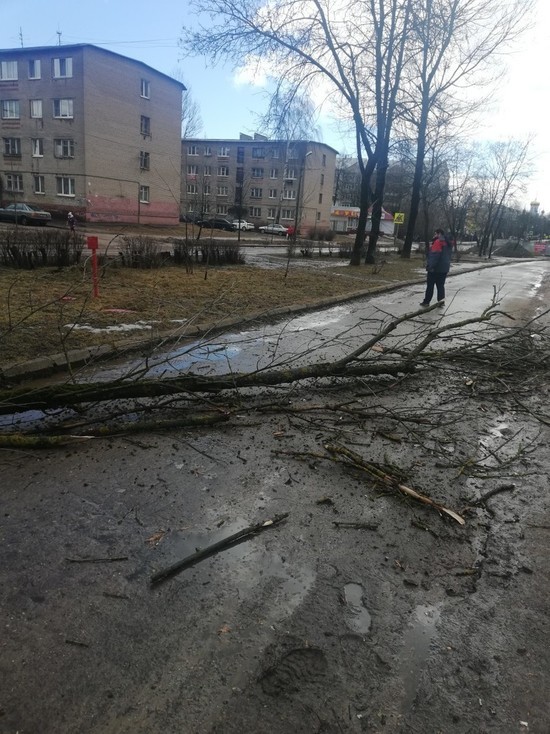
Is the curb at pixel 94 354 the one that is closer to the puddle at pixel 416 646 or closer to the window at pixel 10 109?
the puddle at pixel 416 646

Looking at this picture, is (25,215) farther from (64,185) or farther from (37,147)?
(37,147)

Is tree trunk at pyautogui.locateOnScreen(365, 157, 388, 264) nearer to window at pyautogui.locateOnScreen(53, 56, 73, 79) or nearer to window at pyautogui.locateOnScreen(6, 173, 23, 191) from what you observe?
window at pyautogui.locateOnScreen(53, 56, 73, 79)

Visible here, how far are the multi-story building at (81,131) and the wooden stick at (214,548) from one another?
38483 millimetres

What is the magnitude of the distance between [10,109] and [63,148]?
6.96 m

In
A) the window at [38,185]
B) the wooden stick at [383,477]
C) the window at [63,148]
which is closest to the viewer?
the wooden stick at [383,477]

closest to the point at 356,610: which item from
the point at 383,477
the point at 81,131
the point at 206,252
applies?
the point at 383,477

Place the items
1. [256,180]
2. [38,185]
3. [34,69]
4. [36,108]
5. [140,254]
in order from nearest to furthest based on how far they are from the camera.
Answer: [140,254] < [34,69] < [36,108] < [38,185] < [256,180]

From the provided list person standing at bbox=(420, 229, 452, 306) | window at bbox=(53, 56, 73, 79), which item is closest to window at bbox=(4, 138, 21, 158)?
window at bbox=(53, 56, 73, 79)

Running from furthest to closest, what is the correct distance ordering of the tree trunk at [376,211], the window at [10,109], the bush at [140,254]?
the window at [10,109] → the tree trunk at [376,211] → the bush at [140,254]

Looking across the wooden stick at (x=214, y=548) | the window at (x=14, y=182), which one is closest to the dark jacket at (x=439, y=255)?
the wooden stick at (x=214, y=548)

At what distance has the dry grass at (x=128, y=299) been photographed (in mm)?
6188

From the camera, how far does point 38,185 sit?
4062cm

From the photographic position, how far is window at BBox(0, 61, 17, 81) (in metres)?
40.5

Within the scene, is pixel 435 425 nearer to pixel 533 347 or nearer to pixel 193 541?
pixel 193 541
